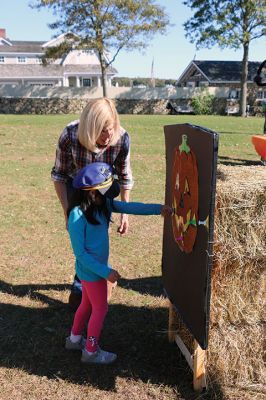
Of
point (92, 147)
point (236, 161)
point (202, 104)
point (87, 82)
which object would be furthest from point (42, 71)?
point (92, 147)

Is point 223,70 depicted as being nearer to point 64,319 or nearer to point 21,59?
point 21,59

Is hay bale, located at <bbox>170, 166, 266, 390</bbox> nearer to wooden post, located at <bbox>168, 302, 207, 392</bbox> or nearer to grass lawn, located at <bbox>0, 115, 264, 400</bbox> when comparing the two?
wooden post, located at <bbox>168, 302, 207, 392</bbox>

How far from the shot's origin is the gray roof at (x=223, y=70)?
168 ft

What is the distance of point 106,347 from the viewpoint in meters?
3.56

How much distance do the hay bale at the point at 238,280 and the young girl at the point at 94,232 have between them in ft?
1.86

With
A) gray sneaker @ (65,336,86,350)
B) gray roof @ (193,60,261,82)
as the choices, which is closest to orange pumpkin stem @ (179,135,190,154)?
gray sneaker @ (65,336,86,350)

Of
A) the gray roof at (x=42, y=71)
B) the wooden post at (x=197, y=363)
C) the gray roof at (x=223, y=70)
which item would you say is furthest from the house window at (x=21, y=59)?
the wooden post at (x=197, y=363)

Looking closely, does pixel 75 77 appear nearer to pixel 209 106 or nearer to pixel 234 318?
pixel 209 106

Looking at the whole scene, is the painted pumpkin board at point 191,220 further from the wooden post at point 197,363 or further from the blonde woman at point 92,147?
the blonde woman at point 92,147

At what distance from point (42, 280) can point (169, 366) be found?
1.92m

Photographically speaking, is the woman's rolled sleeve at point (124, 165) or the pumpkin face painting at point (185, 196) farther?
the woman's rolled sleeve at point (124, 165)

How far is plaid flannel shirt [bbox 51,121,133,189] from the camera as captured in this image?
11.2 ft

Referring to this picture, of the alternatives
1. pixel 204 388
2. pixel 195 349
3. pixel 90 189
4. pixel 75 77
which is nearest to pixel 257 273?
pixel 195 349

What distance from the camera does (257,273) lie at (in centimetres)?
289
